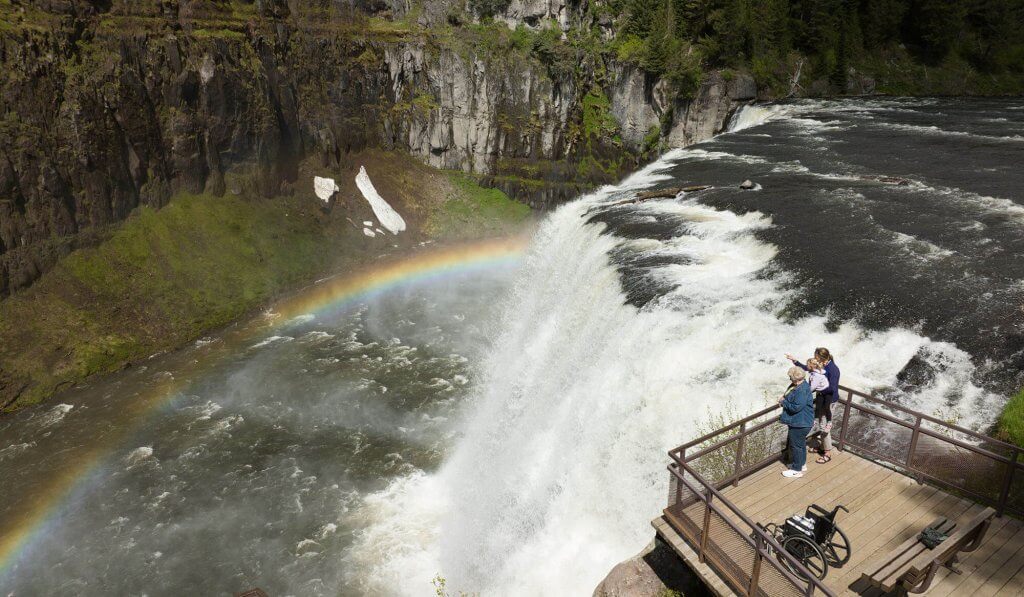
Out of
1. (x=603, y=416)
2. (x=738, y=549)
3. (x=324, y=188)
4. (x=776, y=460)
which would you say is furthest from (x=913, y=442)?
(x=324, y=188)

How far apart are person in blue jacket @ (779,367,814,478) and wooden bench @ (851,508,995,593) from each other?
8.92ft

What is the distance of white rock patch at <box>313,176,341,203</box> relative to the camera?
4259 cm

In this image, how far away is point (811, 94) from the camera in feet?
192

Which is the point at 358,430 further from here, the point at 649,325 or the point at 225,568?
the point at 649,325

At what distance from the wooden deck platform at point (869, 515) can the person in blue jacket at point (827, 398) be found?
0.25 m

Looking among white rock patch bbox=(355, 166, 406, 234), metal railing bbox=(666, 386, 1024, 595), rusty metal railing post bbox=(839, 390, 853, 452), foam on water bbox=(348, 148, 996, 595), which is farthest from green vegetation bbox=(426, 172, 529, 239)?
rusty metal railing post bbox=(839, 390, 853, 452)

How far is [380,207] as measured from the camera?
1741 inches

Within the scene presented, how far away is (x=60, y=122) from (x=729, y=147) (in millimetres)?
42304

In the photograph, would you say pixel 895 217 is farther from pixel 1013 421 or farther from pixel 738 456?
pixel 738 456

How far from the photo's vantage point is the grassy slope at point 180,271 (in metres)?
28.3

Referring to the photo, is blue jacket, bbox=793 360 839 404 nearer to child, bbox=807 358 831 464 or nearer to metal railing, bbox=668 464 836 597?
child, bbox=807 358 831 464

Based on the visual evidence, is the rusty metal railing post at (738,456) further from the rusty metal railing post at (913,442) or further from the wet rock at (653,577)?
the rusty metal railing post at (913,442)

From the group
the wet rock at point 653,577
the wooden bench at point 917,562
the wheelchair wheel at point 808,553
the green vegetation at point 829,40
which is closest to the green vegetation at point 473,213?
the green vegetation at point 829,40

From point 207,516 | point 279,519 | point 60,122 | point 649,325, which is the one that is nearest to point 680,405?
point 649,325
